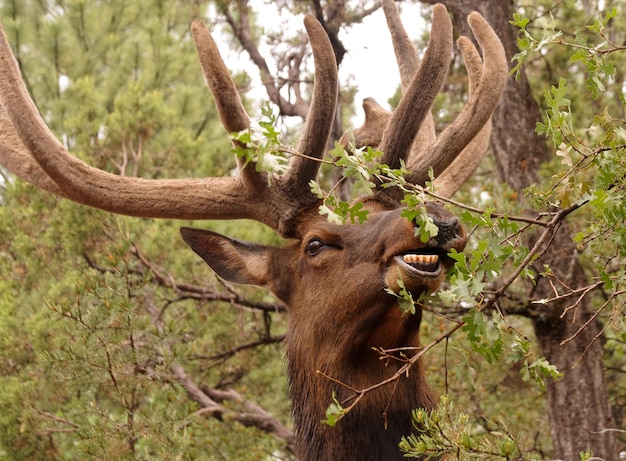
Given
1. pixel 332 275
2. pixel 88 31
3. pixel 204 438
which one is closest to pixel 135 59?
pixel 88 31

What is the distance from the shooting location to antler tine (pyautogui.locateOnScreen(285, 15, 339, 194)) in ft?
10.9

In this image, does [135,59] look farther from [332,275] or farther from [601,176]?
[601,176]

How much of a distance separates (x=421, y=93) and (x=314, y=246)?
800mm

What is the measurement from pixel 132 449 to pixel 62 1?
32.0 feet

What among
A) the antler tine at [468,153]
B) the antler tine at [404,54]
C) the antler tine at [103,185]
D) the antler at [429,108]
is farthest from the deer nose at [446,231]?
the antler tine at [404,54]

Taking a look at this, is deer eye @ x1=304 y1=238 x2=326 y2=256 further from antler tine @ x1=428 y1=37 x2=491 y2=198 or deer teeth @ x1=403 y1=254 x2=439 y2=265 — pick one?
antler tine @ x1=428 y1=37 x2=491 y2=198

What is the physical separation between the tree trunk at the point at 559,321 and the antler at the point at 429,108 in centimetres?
116

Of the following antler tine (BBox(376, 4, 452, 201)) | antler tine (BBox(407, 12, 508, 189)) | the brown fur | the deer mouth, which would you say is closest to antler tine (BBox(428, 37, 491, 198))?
antler tine (BBox(407, 12, 508, 189))

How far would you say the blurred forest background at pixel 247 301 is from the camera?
138 inches

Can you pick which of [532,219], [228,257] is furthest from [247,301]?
[532,219]

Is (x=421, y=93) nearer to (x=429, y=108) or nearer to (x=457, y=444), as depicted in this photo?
(x=429, y=108)

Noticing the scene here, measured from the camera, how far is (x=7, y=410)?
5086 mm

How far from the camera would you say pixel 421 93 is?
11.3 ft

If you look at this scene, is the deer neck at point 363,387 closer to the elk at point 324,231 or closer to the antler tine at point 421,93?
the elk at point 324,231
